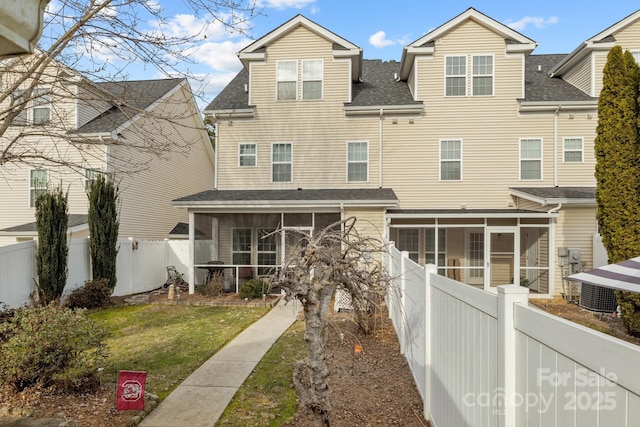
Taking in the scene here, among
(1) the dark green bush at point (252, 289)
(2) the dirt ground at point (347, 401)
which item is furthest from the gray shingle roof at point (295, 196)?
(2) the dirt ground at point (347, 401)

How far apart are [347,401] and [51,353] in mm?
3576

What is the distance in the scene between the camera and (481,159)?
14.3 m

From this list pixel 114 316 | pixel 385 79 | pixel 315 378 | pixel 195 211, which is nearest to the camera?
pixel 315 378

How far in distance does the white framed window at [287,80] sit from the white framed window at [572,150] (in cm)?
944

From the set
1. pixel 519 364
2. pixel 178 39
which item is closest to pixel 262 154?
pixel 178 39

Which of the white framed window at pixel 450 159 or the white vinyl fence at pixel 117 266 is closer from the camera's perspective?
the white vinyl fence at pixel 117 266

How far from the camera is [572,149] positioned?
14.0 m

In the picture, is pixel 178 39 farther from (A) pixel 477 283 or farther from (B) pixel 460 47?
(A) pixel 477 283

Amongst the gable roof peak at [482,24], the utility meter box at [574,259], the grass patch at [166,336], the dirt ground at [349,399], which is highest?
the gable roof peak at [482,24]

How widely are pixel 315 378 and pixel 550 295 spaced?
11590mm

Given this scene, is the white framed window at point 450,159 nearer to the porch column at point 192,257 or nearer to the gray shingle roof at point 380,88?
the gray shingle roof at point 380,88

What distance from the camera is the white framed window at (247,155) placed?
50.0 feet

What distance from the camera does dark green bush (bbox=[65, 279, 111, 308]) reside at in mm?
11102

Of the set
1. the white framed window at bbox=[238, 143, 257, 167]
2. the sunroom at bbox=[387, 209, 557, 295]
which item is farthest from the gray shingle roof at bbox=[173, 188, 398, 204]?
the white framed window at bbox=[238, 143, 257, 167]
